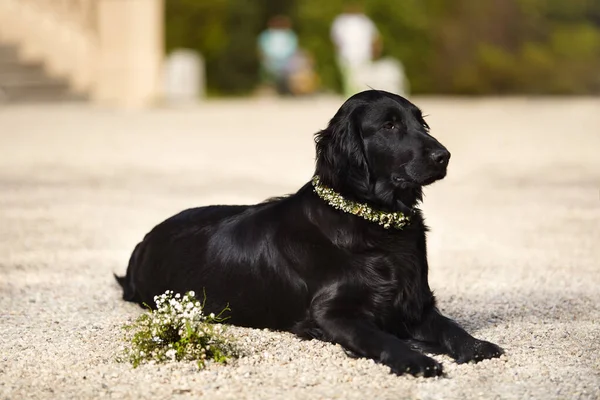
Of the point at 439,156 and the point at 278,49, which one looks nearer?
the point at 439,156

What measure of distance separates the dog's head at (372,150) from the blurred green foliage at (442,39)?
28.5 meters

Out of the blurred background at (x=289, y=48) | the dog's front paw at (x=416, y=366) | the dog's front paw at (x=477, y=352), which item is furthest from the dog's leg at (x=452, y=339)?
the blurred background at (x=289, y=48)

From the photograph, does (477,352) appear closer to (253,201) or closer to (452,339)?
(452,339)

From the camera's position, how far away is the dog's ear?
529cm

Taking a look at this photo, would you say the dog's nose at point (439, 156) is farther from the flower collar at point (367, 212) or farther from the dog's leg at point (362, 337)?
the dog's leg at point (362, 337)

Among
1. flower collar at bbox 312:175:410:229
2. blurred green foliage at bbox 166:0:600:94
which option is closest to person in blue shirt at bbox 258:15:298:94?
blurred green foliage at bbox 166:0:600:94

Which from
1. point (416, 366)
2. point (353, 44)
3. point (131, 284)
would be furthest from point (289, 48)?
point (416, 366)

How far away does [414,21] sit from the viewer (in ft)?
117

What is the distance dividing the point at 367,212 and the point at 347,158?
0.96ft

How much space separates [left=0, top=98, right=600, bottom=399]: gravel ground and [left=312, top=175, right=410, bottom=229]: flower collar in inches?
26.8

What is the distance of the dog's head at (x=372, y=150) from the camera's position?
5.27m

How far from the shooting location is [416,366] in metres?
4.73

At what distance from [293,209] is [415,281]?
756 mm

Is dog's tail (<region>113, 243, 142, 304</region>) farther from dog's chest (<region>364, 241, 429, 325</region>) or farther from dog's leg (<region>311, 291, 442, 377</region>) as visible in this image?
dog's chest (<region>364, 241, 429, 325</region>)
